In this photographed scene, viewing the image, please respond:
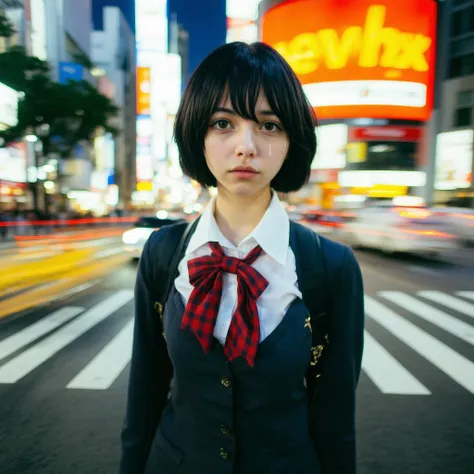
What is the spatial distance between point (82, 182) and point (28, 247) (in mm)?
25222

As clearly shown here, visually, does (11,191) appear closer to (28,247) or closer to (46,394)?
(28,247)

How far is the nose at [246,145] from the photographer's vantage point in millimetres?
1174

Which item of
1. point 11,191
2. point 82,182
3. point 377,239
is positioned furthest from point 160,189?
point 377,239

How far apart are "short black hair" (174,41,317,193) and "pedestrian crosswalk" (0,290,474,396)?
3.34 metres

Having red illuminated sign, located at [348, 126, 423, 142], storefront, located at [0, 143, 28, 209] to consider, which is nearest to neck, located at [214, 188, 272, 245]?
storefront, located at [0, 143, 28, 209]

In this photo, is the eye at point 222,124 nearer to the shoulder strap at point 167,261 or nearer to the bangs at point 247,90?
the bangs at point 247,90

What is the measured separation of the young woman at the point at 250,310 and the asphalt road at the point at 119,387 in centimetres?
178

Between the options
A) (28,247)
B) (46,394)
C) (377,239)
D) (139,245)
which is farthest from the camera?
(28,247)

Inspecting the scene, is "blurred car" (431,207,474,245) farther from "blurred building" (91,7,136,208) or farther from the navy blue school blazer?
"blurred building" (91,7,136,208)

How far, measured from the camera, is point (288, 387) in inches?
48.2

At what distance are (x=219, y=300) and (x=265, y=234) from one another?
0.24 metres

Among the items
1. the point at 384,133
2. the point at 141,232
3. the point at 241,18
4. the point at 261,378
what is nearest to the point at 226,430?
the point at 261,378

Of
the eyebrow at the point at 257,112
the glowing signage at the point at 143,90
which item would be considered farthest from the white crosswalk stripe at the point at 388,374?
the glowing signage at the point at 143,90

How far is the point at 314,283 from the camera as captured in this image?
49.7 inches
